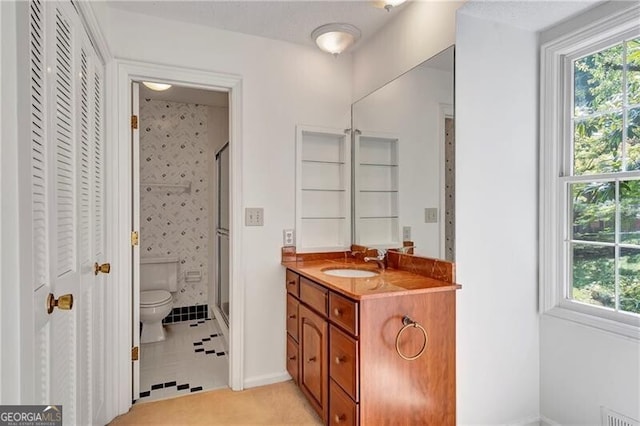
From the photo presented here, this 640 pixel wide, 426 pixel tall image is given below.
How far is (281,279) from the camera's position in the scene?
2465 mm

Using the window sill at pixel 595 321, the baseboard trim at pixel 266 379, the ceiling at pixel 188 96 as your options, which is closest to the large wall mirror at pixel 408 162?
the window sill at pixel 595 321

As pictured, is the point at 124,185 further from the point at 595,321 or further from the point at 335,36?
the point at 595,321

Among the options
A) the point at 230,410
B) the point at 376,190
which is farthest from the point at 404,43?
the point at 230,410

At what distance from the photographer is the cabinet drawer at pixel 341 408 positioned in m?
1.58

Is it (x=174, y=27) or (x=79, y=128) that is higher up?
(x=174, y=27)

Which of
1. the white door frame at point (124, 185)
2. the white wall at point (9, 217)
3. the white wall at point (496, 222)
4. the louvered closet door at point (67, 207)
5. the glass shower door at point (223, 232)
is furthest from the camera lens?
the glass shower door at point (223, 232)

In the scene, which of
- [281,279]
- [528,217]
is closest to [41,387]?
[281,279]

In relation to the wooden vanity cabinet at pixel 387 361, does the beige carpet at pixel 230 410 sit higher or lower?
lower

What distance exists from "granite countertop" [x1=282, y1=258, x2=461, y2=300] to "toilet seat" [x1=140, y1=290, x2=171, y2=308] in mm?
1535

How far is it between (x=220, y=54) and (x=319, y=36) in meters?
0.67

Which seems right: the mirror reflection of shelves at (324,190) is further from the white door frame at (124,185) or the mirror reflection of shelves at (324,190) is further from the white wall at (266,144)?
the white door frame at (124,185)

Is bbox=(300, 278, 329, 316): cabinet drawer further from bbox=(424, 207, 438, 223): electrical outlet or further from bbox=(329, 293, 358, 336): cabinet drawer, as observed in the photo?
bbox=(424, 207, 438, 223): electrical outlet

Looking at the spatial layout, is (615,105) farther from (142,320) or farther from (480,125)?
(142,320)

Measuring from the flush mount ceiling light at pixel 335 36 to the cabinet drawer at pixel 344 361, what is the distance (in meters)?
1.73
